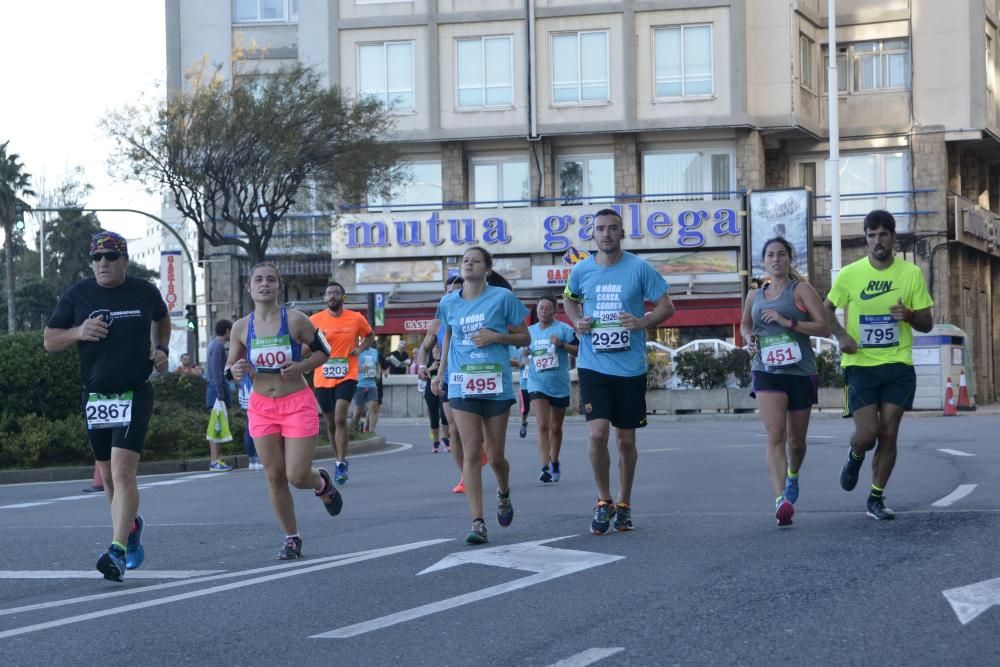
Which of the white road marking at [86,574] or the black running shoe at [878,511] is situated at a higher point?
the black running shoe at [878,511]

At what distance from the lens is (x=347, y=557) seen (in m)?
8.91

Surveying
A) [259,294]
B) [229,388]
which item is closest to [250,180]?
[229,388]

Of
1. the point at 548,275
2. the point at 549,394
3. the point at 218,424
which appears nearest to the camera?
the point at 549,394

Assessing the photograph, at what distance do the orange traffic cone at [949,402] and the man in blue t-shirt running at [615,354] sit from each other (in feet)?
76.2

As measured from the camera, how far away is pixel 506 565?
8125 mm

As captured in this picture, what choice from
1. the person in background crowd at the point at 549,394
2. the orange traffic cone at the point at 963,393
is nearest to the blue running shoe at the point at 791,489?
the person in background crowd at the point at 549,394

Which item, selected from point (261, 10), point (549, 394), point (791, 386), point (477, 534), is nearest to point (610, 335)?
point (791, 386)

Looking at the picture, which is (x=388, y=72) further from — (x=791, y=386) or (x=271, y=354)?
(x=271, y=354)

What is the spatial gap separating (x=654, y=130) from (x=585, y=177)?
275 cm

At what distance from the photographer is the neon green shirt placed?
32.0ft

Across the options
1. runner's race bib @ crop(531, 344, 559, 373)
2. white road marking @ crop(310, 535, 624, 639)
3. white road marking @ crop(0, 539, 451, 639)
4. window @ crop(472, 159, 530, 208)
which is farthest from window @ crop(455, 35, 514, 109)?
white road marking @ crop(310, 535, 624, 639)

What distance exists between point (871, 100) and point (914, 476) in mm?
33005

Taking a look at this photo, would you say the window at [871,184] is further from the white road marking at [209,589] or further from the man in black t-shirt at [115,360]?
the man in black t-shirt at [115,360]

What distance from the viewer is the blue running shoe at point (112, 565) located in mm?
8195
